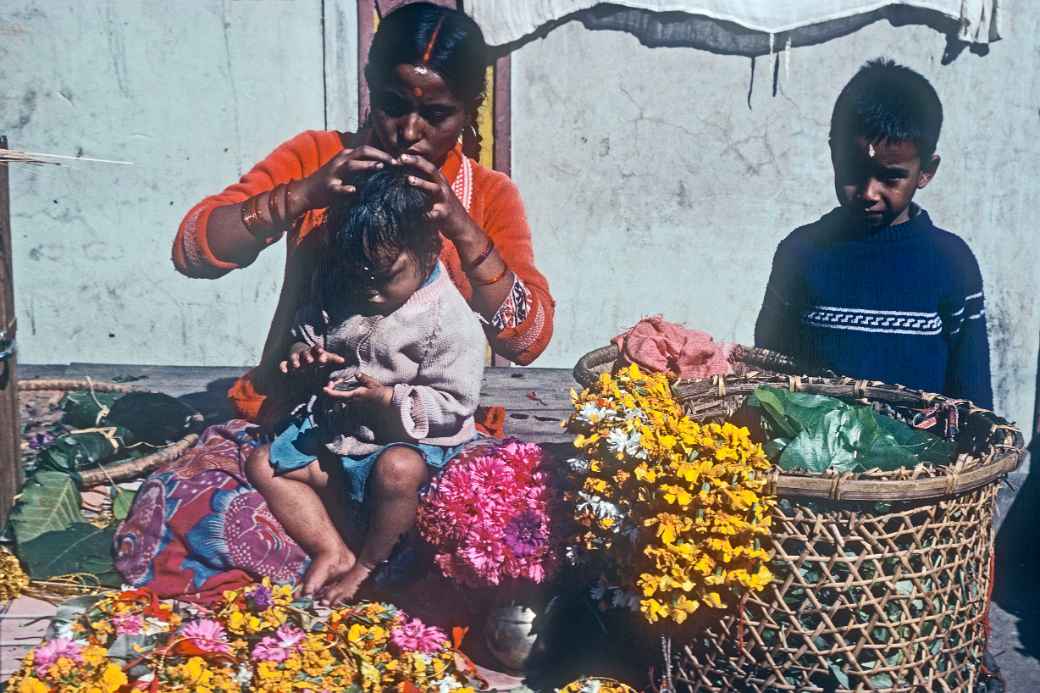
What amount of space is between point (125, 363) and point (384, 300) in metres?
2.02

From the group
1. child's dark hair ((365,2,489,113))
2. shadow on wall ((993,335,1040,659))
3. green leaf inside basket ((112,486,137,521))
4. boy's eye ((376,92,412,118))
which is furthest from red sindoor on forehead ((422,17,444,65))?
shadow on wall ((993,335,1040,659))

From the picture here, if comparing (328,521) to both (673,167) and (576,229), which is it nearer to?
(576,229)

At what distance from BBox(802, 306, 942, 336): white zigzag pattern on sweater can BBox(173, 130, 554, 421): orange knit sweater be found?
99 cm

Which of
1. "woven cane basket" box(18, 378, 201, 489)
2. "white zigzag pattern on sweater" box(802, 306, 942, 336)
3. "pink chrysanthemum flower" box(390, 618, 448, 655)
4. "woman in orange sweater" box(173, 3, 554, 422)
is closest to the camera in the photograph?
"pink chrysanthemum flower" box(390, 618, 448, 655)

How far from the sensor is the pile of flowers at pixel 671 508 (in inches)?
96.3

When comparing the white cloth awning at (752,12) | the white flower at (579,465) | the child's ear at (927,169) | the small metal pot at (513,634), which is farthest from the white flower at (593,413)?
the white cloth awning at (752,12)

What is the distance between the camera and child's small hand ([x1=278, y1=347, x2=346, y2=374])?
3.10 m

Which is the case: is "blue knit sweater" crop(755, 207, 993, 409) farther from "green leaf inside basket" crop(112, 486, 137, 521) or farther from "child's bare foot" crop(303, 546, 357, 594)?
"green leaf inside basket" crop(112, 486, 137, 521)

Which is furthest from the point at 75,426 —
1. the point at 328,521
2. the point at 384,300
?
the point at 384,300

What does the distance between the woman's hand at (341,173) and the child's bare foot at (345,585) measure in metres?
1.17

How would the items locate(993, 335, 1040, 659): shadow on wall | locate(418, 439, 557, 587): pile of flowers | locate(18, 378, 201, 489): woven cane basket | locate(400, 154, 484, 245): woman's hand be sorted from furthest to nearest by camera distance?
locate(993, 335, 1040, 659): shadow on wall, locate(18, 378, 201, 489): woven cane basket, locate(400, 154, 484, 245): woman's hand, locate(418, 439, 557, 587): pile of flowers

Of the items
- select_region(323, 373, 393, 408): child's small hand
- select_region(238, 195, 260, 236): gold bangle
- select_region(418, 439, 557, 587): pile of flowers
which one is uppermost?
select_region(238, 195, 260, 236): gold bangle

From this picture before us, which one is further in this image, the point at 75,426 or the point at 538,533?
the point at 75,426

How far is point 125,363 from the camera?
465 cm
